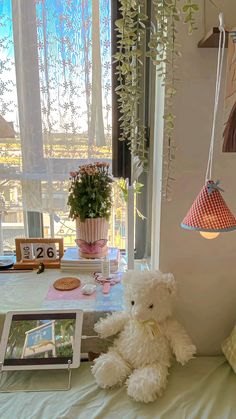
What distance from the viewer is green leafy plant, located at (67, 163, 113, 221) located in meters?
1.35

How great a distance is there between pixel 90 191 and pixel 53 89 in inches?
17.5

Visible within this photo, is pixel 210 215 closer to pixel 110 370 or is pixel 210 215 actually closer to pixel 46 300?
pixel 110 370

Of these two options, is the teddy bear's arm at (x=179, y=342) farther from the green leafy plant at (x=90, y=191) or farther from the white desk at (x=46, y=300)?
the green leafy plant at (x=90, y=191)

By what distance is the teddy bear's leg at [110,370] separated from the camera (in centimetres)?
94

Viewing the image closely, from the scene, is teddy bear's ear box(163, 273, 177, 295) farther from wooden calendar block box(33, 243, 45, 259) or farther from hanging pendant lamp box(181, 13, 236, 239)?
wooden calendar block box(33, 243, 45, 259)

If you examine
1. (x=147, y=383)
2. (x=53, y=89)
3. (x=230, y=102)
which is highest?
(x=53, y=89)

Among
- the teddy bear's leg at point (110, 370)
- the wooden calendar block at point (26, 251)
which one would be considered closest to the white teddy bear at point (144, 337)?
the teddy bear's leg at point (110, 370)

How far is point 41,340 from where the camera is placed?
3.43 feet

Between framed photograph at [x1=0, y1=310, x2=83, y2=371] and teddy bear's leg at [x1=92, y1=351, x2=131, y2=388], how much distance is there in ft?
0.24

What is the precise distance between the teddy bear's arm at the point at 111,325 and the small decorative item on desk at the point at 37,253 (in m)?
0.42

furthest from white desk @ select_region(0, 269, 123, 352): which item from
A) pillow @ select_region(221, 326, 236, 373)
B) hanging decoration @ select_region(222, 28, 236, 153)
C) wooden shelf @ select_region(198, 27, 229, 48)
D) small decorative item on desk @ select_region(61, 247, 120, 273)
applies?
wooden shelf @ select_region(198, 27, 229, 48)

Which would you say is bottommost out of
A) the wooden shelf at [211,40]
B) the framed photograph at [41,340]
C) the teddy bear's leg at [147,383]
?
the teddy bear's leg at [147,383]

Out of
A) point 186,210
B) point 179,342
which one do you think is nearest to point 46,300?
point 179,342

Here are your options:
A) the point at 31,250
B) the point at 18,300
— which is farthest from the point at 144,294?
the point at 31,250
